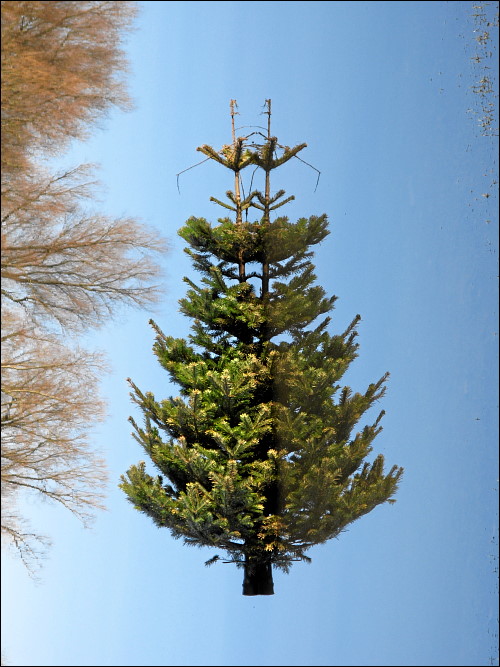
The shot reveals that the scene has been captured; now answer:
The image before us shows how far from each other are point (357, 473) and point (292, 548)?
805 mm

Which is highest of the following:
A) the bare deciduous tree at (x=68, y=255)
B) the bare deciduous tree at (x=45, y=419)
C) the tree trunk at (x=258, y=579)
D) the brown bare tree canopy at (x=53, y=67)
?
the brown bare tree canopy at (x=53, y=67)

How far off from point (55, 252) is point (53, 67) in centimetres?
158

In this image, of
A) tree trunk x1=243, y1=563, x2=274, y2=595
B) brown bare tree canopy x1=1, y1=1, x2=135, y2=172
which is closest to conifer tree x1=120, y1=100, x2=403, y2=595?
tree trunk x1=243, y1=563, x2=274, y2=595

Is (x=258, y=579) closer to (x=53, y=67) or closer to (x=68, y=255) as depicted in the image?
(x=68, y=255)

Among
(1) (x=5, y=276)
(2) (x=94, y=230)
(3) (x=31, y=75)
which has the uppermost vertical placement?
(3) (x=31, y=75)

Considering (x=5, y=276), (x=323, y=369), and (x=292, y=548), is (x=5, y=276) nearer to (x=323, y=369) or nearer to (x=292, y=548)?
(x=323, y=369)

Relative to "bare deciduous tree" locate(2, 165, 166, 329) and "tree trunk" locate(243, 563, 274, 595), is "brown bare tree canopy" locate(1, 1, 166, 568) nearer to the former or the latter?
"bare deciduous tree" locate(2, 165, 166, 329)

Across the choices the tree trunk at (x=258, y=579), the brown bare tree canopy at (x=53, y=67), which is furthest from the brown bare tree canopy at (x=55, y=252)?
the tree trunk at (x=258, y=579)

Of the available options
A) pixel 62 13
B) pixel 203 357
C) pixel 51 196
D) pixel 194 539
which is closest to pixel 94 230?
pixel 51 196

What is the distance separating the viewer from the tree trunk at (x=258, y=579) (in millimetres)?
7699

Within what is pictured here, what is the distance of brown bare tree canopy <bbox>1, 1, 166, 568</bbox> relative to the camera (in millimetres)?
6602

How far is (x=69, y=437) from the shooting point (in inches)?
322

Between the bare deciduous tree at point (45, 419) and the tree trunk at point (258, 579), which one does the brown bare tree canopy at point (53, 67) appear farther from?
the tree trunk at point (258, 579)

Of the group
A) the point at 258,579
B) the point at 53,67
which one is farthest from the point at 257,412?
the point at 53,67
